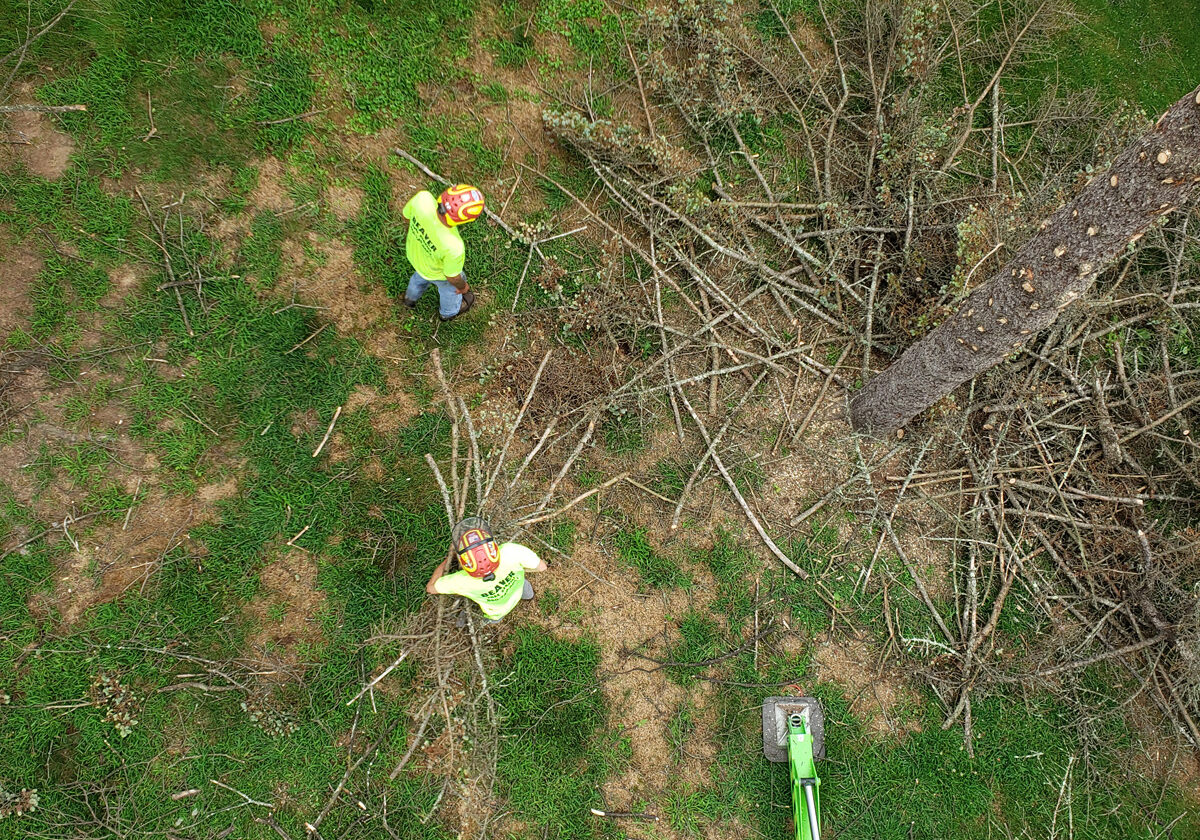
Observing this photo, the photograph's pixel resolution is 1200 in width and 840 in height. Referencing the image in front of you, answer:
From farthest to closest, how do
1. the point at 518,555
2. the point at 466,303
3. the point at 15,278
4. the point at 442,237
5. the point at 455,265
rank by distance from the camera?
the point at 466,303 → the point at 15,278 → the point at 455,265 → the point at 442,237 → the point at 518,555

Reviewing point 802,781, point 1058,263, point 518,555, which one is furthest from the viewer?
point 802,781

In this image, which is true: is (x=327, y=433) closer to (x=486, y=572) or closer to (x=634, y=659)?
(x=486, y=572)

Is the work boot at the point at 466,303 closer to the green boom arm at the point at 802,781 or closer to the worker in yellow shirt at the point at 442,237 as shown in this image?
the worker in yellow shirt at the point at 442,237

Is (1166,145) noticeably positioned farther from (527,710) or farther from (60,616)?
(60,616)

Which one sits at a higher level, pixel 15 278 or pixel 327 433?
pixel 15 278

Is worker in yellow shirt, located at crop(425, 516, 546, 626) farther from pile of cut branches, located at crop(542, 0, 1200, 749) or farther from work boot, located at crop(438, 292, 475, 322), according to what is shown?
pile of cut branches, located at crop(542, 0, 1200, 749)

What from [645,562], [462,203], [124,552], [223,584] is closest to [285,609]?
[223,584]

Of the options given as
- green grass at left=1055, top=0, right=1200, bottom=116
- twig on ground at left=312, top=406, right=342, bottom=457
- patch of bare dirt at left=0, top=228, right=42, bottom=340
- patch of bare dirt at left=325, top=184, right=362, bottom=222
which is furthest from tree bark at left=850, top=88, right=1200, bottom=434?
patch of bare dirt at left=0, top=228, right=42, bottom=340

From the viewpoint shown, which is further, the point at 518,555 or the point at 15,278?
the point at 15,278
